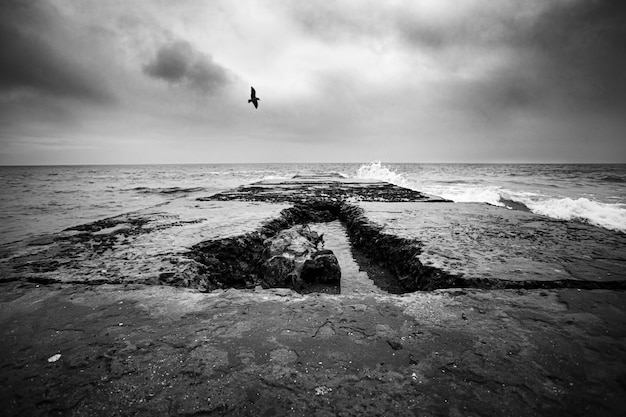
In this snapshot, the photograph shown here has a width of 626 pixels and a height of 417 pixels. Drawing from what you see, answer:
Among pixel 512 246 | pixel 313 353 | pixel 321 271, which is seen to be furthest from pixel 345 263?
pixel 313 353

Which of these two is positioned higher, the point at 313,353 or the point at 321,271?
the point at 313,353

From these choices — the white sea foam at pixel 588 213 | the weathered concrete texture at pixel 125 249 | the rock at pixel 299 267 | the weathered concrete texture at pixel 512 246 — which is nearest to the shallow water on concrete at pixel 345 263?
the rock at pixel 299 267

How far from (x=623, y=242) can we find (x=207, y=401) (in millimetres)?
3426

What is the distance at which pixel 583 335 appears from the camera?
4.04 ft

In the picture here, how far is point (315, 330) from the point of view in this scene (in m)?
1.32

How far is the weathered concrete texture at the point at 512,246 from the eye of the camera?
1.84 metres

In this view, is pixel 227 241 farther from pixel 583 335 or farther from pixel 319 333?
pixel 583 335

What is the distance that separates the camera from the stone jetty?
94 centimetres

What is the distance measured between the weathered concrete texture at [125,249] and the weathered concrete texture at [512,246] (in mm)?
1847

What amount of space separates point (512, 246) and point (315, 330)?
208 cm

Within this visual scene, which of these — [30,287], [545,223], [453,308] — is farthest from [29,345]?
[545,223]

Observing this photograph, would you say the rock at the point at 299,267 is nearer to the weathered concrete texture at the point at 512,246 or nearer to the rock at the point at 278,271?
the rock at the point at 278,271

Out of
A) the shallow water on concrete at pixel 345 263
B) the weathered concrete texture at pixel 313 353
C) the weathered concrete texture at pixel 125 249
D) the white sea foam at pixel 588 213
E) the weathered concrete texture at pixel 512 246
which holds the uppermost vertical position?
the weathered concrete texture at pixel 512 246

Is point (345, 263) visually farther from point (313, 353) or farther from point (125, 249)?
point (125, 249)
